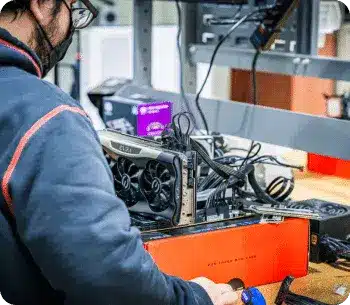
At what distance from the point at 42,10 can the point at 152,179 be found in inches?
24.2

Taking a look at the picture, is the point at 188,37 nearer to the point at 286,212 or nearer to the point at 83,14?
the point at 286,212

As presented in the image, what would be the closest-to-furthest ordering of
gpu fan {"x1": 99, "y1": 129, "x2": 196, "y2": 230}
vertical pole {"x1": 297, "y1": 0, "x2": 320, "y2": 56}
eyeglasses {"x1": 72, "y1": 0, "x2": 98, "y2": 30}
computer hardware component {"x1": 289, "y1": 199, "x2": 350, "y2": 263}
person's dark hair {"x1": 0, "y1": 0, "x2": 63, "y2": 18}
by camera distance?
person's dark hair {"x1": 0, "y1": 0, "x2": 63, "y2": 18} < eyeglasses {"x1": 72, "y1": 0, "x2": 98, "y2": 30} < gpu fan {"x1": 99, "y1": 129, "x2": 196, "y2": 230} < computer hardware component {"x1": 289, "y1": 199, "x2": 350, "y2": 263} < vertical pole {"x1": 297, "y1": 0, "x2": 320, "y2": 56}

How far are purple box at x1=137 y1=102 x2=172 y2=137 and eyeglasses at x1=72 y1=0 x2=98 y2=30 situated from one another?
70cm

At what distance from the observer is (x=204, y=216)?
1729 millimetres

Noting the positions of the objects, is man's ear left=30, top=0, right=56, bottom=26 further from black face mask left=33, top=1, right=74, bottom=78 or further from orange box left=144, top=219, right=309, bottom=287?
orange box left=144, top=219, right=309, bottom=287

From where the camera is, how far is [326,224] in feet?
5.72

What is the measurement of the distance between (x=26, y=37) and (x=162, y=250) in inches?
20.5

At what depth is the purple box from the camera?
6.56ft

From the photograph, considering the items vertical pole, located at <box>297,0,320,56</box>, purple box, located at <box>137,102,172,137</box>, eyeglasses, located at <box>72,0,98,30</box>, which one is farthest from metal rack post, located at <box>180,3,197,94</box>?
eyeglasses, located at <box>72,0,98,30</box>

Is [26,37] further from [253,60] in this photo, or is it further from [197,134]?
[253,60]

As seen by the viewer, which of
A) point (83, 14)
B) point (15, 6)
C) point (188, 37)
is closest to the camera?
point (15, 6)

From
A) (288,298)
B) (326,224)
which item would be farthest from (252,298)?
(326,224)

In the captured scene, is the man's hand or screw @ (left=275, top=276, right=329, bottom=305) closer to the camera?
the man's hand

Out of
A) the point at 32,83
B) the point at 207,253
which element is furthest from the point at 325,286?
the point at 32,83
